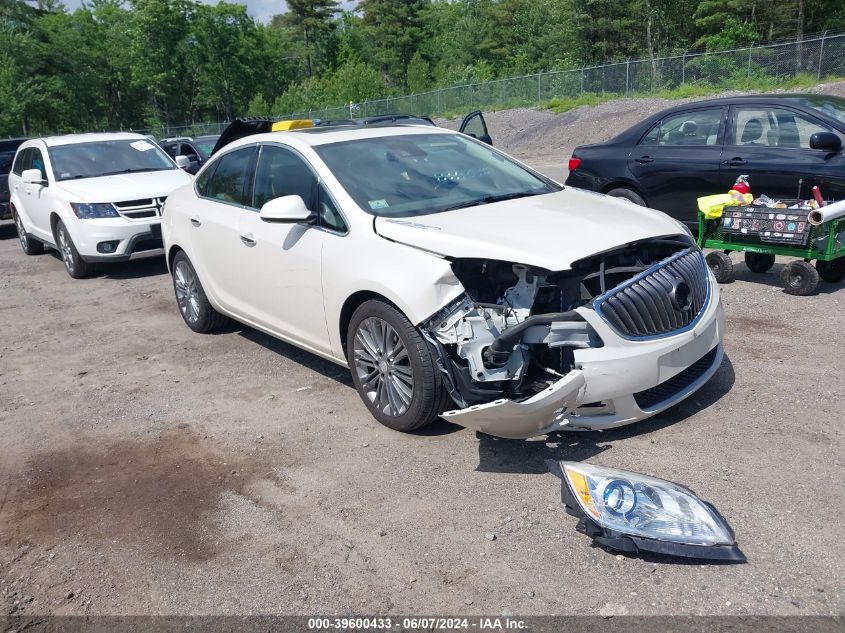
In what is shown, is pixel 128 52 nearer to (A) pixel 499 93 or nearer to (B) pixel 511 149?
(A) pixel 499 93

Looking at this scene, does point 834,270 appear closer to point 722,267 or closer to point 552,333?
point 722,267

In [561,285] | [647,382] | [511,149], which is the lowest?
[511,149]

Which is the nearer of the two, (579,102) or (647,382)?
(647,382)

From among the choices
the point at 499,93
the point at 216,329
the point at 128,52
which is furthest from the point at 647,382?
the point at 128,52

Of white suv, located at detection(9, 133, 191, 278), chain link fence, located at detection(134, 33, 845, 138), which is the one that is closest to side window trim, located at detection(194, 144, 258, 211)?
white suv, located at detection(9, 133, 191, 278)

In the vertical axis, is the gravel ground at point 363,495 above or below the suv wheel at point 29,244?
above

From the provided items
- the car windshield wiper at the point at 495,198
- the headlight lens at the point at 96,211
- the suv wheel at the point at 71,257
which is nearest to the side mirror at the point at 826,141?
the car windshield wiper at the point at 495,198

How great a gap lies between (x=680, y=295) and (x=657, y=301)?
215mm

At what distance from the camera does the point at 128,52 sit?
240 ft

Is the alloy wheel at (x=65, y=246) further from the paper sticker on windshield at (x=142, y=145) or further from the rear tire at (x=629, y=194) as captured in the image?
the rear tire at (x=629, y=194)

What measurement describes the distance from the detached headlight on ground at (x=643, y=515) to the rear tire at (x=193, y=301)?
4151 millimetres

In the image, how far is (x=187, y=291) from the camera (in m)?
7.02

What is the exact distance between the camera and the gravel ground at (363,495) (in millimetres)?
3152

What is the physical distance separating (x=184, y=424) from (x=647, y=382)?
3017 mm
